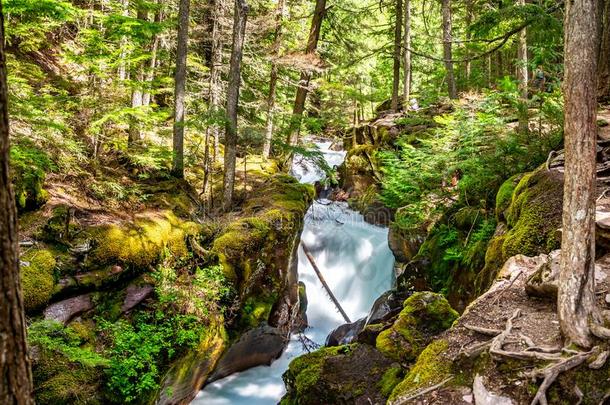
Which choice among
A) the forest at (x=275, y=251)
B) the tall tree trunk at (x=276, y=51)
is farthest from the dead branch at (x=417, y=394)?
the tall tree trunk at (x=276, y=51)

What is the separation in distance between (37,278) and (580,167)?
663cm

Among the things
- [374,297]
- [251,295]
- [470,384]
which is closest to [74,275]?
[251,295]

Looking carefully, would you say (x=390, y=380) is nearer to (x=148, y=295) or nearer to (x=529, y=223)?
(x=529, y=223)

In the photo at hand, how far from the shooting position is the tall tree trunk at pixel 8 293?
71.5 inches

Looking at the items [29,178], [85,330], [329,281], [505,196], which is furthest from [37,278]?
[329,281]

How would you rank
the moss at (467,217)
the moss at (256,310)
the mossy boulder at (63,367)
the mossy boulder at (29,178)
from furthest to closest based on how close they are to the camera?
the moss at (256,310), the moss at (467,217), the mossy boulder at (29,178), the mossy boulder at (63,367)

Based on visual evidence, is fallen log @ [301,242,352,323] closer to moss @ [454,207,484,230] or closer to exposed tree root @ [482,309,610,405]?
moss @ [454,207,484,230]

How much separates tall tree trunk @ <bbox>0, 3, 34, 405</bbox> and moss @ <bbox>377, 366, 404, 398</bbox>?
4026 millimetres

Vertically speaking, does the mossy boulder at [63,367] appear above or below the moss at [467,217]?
below

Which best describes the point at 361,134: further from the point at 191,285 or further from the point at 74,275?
the point at 74,275

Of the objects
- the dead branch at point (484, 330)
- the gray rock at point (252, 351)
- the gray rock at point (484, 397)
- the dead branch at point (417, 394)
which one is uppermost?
the dead branch at point (484, 330)

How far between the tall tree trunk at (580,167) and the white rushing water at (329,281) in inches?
270

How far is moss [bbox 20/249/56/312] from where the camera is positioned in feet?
18.3

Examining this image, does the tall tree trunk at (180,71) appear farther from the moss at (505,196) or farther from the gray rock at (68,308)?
the moss at (505,196)
